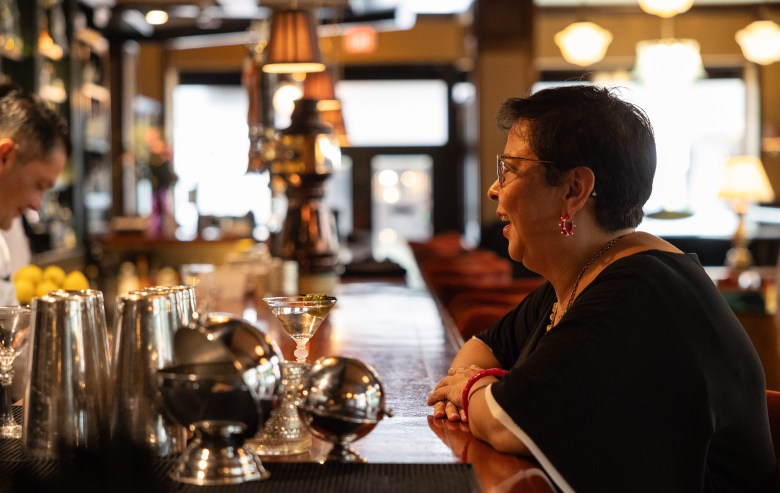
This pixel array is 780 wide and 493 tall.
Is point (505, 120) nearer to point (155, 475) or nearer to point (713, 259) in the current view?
point (155, 475)

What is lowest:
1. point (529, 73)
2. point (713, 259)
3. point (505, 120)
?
point (713, 259)

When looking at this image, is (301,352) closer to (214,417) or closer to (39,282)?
(214,417)

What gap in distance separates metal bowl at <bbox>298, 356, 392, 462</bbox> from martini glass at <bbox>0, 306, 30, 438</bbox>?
51 centimetres

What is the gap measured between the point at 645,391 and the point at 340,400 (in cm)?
55

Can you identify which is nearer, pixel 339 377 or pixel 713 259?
pixel 339 377

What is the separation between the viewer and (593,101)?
6.40 feet

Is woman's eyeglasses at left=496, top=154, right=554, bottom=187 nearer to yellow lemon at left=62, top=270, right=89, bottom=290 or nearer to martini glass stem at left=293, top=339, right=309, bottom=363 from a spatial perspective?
martini glass stem at left=293, top=339, right=309, bottom=363

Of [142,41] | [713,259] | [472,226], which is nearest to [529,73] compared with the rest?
[472,226]

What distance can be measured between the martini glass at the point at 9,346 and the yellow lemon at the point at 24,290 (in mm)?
1308

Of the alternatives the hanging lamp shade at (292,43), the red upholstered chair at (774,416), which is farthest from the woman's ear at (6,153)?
the red upholstered chair at (774,416)

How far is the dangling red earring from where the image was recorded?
79.0 inches

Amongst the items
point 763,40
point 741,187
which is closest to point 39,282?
point 741,187

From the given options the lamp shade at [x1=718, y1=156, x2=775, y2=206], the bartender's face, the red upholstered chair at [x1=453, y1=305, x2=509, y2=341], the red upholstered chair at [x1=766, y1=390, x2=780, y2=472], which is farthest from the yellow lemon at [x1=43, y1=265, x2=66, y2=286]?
the lamp shade at [x1=718, y1=156, x2=775, y2=206]

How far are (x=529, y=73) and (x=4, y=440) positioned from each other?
8895 millimetres
